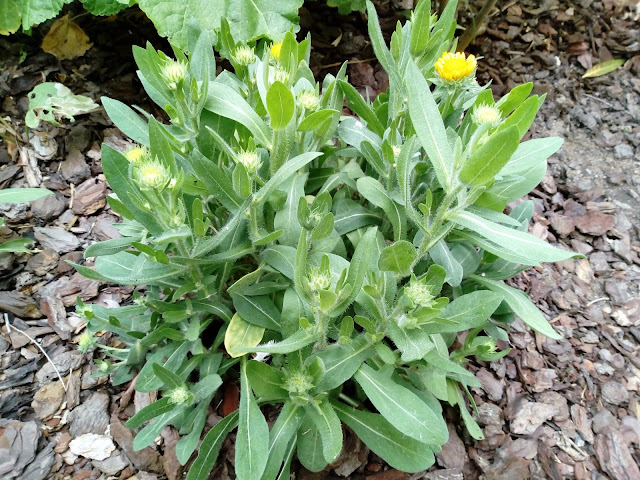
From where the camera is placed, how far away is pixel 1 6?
9.50 feet

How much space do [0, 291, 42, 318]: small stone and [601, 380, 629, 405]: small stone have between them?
3.06 meters

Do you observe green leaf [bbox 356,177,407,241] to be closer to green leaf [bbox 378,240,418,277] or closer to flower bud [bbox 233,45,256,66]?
green leaf [bbox 378,240,418,277]

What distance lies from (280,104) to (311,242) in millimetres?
534

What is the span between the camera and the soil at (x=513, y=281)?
2275 mm

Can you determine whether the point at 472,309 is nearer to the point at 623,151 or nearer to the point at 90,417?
the point at 90,417

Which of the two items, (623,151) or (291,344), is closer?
(291,344)

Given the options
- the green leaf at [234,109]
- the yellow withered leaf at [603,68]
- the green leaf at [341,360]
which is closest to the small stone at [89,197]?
the green leaf at [234,109]

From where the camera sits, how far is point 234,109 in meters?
1.72

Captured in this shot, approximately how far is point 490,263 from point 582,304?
111 centimetres

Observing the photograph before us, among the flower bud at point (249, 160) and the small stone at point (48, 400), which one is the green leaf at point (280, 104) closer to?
the flower bud at point (249, 160)

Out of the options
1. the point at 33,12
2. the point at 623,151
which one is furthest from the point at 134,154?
the point at 623,151

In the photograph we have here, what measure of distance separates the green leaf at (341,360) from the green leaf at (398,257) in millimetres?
337

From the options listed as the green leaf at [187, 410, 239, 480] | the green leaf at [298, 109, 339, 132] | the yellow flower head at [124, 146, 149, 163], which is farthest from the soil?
the yellow flower head at [124, 146, 149, 163]

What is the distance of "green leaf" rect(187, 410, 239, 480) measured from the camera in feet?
6.29
